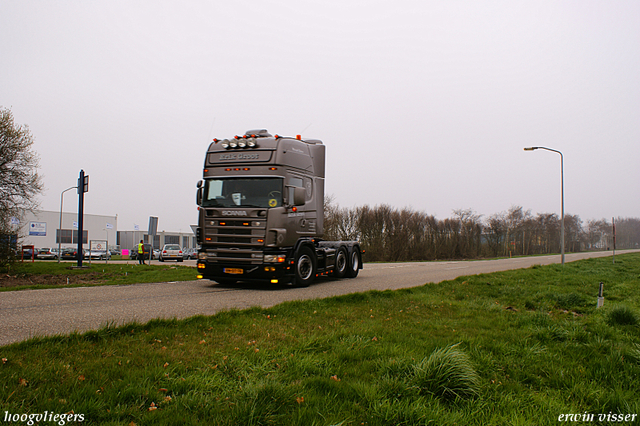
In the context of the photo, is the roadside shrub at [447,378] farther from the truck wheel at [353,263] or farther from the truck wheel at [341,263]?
the truck wheel at [353,263]

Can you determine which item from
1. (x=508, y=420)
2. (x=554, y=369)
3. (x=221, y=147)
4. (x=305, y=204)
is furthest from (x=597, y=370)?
(x=221, y=147)

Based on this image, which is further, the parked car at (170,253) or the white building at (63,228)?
the white building at (63,228)

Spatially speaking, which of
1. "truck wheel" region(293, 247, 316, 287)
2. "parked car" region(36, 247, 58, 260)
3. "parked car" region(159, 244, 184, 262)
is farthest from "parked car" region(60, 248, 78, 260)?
"truck wheel" region(293, 247, 316, 287)

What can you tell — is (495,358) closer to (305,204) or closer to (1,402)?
(1,402)

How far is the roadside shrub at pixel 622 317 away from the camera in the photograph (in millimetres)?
6285

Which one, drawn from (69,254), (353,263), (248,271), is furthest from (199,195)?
(69,254)

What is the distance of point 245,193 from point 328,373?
7.95 m

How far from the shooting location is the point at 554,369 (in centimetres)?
386

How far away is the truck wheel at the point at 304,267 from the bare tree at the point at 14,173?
1461 centimetres

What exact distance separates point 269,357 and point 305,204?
26.8 ft

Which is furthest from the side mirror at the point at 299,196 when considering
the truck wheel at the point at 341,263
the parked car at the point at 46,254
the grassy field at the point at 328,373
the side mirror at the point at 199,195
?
the parked car at the point at 46,254

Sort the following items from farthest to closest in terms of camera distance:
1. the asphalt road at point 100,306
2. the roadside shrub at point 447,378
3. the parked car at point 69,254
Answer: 1. the parked car at point 69,254
2. the asphalt road at point 100,306
3. the roadside shrub at point 447,378

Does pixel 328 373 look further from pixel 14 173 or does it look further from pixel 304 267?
pixel 14 173

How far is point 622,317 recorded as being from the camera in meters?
6.36
